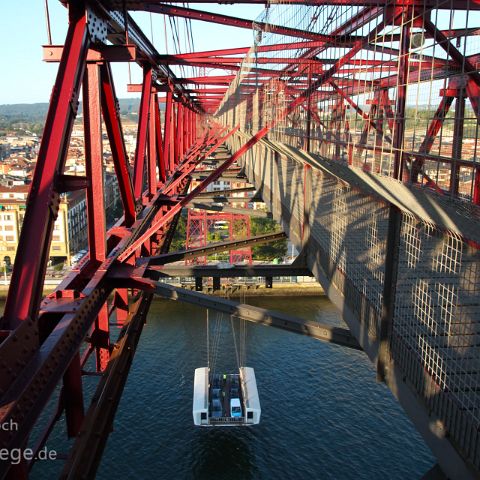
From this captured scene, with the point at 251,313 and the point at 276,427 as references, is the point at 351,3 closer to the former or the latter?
the point at 251,313

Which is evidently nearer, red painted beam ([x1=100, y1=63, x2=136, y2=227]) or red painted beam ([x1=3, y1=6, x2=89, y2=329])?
red painted beam ([x1=3, y1=6, x2=89, y2=329])

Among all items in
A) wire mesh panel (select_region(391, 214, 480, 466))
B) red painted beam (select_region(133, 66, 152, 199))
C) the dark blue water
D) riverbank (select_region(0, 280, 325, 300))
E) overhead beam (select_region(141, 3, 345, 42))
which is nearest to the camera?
wire mesh panel (select_region(391, 214, 480, 466))

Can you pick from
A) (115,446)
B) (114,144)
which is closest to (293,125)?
(114,144)

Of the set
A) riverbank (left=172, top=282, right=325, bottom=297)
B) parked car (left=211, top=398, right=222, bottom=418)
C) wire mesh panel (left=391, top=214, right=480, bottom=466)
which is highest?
wire mesh panel (left=391, top=214, right=480, bottom=466)

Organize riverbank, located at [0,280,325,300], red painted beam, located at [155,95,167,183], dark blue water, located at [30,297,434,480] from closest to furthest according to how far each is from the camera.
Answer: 1. red painted beam, located at [155,95,167,183]
2. dark blue water, located at [30,297,434,480]
3. riverbank, located at [0,280,325,300]

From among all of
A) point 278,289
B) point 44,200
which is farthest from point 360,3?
point 278,289

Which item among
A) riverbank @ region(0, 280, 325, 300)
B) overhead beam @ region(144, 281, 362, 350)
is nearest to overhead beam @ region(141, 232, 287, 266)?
overhead beam @ region(144, 281, 362, 350)

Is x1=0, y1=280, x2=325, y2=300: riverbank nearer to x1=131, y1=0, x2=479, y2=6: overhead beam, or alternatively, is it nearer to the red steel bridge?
the red steel bridge

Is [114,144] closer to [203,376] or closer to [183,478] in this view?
[183,478]
